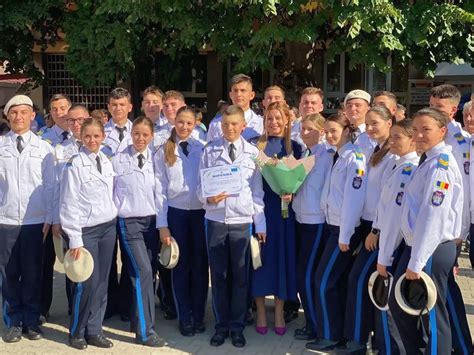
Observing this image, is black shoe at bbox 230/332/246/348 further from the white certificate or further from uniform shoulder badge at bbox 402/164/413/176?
uniform shoulder badge at bbox 402/164/413/176

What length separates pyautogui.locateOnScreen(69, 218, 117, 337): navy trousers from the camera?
14.9 ft

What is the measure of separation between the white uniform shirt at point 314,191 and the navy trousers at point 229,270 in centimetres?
46

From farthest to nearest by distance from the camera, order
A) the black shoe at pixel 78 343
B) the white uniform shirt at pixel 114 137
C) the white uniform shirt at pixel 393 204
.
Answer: the white uniform shirt at pixel 114 137
the black shoe at pixel 78 343
the white uniform shirt at pixel 393 204

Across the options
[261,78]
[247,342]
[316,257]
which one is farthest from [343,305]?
[261,78]

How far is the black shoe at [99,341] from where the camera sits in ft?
15.1

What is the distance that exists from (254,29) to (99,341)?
223 inches

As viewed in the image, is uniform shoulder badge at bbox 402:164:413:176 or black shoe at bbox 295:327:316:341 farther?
black shoe at bbox 295:327:316:341

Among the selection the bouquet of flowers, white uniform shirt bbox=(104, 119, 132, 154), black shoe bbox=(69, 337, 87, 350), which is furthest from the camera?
white uniform shirt bbox=(104, 119, 132, 154)

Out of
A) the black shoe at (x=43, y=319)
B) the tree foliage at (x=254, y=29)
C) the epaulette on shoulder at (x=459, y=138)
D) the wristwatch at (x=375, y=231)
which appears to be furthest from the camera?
the tree foliage at (x=254, y=29)

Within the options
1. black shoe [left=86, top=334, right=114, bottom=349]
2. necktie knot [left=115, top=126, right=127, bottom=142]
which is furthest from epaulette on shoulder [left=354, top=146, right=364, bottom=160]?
black shoe [left=86, top=334, right=114, bottom=349]

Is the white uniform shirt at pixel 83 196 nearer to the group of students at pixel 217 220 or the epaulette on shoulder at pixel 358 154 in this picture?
the group of students at pixel 217 220

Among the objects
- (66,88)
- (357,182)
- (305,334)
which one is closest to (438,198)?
(357,182)

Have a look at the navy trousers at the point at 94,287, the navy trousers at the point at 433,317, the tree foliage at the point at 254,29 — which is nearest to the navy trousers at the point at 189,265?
the navy trousers at the point at 94,287

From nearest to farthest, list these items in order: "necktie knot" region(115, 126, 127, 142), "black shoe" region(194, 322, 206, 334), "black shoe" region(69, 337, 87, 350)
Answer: "black shoe" region(69, 337, 87, 350) < "black shoe" region(194, 322, 206, 334) < "necktie knot" region(115, 126, 127, 142)
